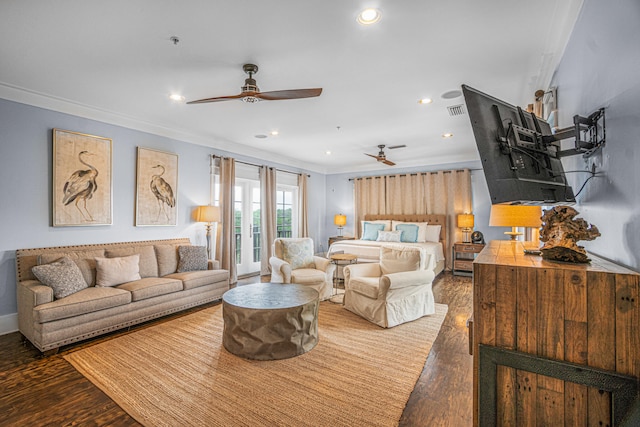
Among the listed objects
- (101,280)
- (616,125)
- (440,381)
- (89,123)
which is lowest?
(440,381)

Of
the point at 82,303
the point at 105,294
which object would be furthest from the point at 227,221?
the point at 82,303

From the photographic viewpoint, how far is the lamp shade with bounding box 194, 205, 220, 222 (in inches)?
189

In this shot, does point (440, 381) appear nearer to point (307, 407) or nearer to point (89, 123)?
point (307, 407)

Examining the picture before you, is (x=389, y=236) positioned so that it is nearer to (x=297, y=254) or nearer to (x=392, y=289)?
(x=297, y=254)

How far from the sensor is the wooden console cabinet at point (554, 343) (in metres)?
1.05

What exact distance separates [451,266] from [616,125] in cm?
554

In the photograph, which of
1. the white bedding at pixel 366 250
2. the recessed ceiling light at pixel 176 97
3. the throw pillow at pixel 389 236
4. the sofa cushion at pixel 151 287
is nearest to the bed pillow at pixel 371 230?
the throw pillow at pixel 389 236

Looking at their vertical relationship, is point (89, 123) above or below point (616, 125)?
above

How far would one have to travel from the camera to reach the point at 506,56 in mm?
2553

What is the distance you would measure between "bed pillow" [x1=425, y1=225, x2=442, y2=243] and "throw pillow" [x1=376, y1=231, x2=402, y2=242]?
63 centimetres

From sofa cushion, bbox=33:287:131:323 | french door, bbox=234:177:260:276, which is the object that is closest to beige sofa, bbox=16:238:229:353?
sofa cushion, bbox=33:287:131:323

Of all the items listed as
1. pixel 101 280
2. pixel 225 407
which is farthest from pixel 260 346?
pixel 101 280

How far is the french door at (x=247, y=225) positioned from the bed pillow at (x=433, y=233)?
3691mm

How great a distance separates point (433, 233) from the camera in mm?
6473
